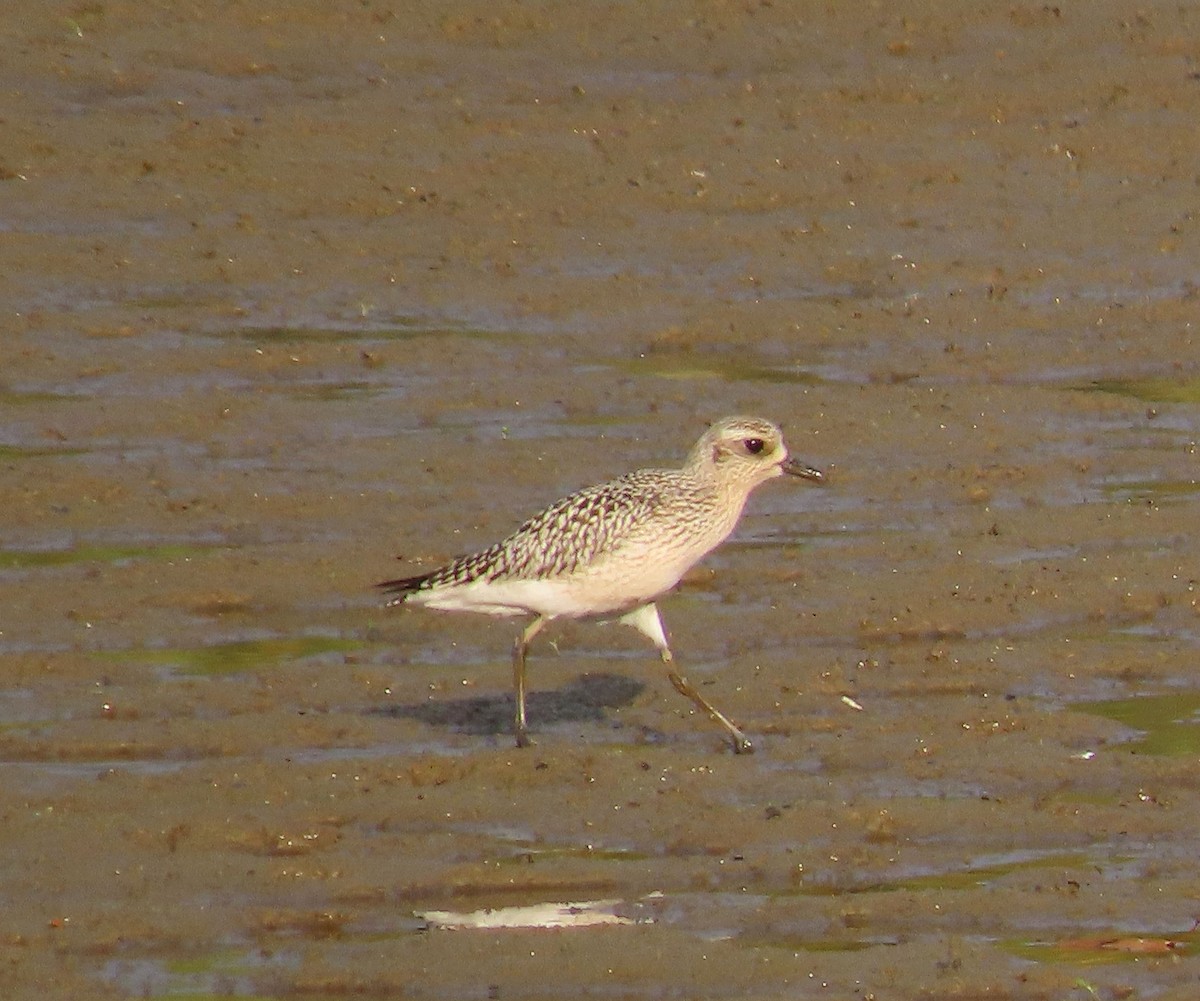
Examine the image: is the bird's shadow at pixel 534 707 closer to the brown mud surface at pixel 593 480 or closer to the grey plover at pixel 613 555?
the brown mud surface at pixel 593 480

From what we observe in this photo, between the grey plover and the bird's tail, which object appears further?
the bird's tail

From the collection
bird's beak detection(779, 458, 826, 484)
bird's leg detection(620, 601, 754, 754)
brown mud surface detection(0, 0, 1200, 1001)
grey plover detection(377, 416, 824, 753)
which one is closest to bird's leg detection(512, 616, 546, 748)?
grey plover detection(377, 416, 824, 753)

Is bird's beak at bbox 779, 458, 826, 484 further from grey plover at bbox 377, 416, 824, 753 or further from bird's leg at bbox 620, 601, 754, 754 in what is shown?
bird's leg at bbox 620, 601, 754, 754

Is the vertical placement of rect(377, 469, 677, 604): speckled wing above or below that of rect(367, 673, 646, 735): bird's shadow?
above

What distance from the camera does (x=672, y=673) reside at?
9.33m

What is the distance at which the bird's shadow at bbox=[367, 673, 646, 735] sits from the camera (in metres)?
9.47

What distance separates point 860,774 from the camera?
8.91 meters

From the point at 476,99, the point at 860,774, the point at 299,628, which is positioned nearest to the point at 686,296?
the point at 476,99

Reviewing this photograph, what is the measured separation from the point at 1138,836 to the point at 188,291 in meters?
6.90

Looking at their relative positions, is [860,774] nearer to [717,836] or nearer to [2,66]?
[717,836]

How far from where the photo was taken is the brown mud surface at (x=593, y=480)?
788cm

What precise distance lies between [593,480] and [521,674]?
2572 millimetres

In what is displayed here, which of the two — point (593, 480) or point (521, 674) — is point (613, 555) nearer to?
point (521, 674)

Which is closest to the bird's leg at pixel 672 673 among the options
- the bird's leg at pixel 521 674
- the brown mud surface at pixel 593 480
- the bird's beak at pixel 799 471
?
the brown mud surface at pixel 593 480
